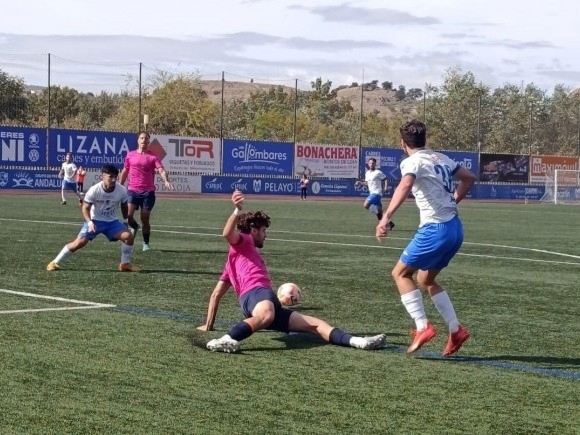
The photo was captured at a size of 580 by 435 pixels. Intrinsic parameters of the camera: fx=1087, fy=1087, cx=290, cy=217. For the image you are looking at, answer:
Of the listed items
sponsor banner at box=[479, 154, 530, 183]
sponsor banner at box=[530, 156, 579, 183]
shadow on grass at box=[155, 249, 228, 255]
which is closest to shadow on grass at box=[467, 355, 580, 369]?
shadow on grass at box=[155, 249, 228, 255]

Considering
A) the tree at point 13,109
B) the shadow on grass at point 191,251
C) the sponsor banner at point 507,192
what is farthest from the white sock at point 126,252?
the sponsor banner at point 507,192

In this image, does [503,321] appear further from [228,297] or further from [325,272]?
[325,272]

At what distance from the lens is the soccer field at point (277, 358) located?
21.1 feet

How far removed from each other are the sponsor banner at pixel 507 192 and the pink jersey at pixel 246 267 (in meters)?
59.2

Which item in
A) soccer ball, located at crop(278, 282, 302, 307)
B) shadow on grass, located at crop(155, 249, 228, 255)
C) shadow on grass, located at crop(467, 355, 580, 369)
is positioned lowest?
shadow on grass, located at crop(155, 249, 228, 255)

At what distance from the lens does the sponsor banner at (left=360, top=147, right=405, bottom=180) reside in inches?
2532

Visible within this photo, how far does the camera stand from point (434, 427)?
6.34 metres

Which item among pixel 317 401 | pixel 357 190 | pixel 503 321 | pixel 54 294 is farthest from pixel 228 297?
pixel 357 190

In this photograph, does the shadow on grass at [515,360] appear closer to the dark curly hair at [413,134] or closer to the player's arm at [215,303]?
the dark curly hair at [413,134]

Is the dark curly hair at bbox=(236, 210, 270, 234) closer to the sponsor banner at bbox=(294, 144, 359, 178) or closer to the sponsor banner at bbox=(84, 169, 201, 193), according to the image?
the sponsor banner at bbox=(84, 169, 201, 193)

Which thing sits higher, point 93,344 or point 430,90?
point 430,90

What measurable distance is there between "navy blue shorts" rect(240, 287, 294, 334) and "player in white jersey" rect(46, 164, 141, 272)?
5.80 meters

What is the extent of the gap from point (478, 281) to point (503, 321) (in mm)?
3996

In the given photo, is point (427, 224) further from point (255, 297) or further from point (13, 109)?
point (13, 109)
